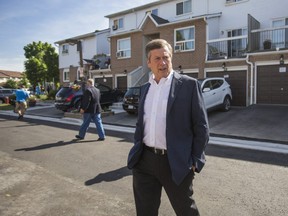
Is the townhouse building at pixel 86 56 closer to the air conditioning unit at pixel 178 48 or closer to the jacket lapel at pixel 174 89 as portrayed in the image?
the air conditioning unit at pixel 178 48

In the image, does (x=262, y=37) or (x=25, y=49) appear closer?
(x=262, y=37)

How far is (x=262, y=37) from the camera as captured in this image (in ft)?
56.2

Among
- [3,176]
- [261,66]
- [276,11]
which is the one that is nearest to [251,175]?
[3,176]

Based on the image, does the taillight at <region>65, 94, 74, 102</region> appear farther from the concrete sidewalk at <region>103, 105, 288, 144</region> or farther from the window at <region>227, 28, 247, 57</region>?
the window at <region>227, 28, 247, 57</region>

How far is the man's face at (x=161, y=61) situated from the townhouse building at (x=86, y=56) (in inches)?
884

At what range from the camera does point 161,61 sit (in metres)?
2.62

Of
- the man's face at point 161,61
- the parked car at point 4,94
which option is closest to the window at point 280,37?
the man's face at point 161,61

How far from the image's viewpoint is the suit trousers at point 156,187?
98.4 inches

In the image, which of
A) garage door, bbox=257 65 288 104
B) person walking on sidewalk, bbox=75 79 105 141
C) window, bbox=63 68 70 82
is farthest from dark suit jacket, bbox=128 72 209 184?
window, bbox=63 68 70 82

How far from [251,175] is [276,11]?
15.9 metres

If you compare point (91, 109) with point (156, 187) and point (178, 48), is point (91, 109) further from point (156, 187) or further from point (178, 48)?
point (178, 48)

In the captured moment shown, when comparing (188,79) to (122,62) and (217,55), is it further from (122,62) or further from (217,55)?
(122,62)

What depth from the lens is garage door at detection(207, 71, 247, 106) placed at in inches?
642

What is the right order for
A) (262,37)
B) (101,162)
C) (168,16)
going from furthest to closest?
1. (168,16)
2. (262,37)
3. (101,162)
